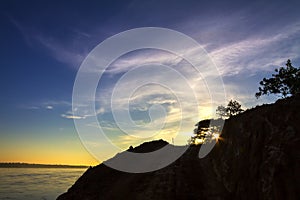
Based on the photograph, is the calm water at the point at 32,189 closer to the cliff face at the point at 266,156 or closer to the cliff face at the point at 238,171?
the cliff face at the point at 238,171

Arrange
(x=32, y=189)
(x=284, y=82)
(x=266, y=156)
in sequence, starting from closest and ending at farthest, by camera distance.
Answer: (x=266, y=156)
(x=284, y=82)
(x=32, y=189)

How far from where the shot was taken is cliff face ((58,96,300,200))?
50.4 feet

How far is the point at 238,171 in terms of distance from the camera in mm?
21203

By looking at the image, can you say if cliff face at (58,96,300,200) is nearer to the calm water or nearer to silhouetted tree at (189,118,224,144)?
silhouetted tree at (189,118,224,144)

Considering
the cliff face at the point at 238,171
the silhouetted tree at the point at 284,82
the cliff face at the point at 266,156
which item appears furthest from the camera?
the silhouetted tree at the point at 284,82

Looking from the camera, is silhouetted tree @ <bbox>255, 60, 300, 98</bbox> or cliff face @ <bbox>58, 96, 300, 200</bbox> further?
silhouetted tree @ <bbox>255, 60, 300, 98</bbox>

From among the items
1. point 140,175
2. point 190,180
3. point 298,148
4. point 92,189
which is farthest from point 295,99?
point 92,189

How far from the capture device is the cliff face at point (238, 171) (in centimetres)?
1537

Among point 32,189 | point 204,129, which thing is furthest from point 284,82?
point 32,189

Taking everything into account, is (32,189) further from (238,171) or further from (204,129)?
Answer: (238,171)

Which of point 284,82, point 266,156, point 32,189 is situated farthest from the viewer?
point 32,189

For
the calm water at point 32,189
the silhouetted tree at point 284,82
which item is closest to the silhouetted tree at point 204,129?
the silhouetted tree at point 284,82

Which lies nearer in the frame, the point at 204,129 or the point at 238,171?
the point at 238,171

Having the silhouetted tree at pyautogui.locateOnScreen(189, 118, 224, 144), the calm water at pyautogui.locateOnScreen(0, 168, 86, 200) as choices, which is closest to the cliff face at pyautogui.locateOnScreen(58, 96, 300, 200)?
the silhouetted tree at pyautogui.locateOnScreen(189, 118, 224, 144)
